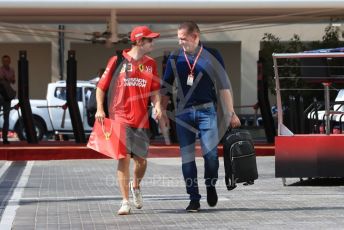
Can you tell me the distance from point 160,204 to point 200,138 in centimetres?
115

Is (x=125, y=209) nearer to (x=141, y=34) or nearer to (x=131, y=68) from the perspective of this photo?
(x=131, y=68)

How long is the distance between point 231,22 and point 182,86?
39.8ft

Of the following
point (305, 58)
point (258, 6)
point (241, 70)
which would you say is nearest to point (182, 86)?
point (305, 58)

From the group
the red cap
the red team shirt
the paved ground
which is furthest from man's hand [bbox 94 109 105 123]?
the paved ground

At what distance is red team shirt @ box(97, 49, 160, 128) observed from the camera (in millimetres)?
10383

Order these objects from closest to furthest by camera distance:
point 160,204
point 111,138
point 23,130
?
point 111,138
point 160,204
point 23,130

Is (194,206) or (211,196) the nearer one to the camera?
(194,206)

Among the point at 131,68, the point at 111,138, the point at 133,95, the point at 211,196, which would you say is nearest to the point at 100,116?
the point at 111,138

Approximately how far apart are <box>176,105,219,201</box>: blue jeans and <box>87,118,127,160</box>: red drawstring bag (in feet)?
2.04

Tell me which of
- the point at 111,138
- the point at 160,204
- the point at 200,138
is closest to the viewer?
the point at 111,138

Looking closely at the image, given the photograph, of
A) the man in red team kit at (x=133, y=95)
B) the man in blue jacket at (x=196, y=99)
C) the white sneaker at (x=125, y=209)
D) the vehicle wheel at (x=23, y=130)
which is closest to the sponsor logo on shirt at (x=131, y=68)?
the man in red team kit at (x=133, y=95)

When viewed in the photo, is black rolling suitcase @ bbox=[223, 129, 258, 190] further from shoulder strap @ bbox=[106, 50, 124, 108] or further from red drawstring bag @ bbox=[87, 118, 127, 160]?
shoulder strap @ bbox=[106, 50, 124, 108]

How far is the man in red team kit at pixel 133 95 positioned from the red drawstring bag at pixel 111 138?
1.7 inches

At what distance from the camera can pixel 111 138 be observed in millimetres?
10375
